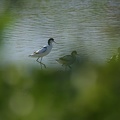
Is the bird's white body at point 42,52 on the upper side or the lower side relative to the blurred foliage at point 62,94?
lower

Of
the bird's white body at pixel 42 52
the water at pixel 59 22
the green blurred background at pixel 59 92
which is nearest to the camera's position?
the green blurred background at pixel 59 92

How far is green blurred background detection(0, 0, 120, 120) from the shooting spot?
3.69 feet

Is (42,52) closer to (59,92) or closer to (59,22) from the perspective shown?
(59,22)

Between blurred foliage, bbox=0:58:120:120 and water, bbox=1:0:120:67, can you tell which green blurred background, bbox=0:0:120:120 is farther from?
water, bbox=1:0:120:67

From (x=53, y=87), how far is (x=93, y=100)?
0.29 feet

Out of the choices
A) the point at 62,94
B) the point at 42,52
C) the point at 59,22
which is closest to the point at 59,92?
the point at 62,94

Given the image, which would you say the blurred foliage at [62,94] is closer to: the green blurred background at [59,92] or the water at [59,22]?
the green blurred background at [59,92]

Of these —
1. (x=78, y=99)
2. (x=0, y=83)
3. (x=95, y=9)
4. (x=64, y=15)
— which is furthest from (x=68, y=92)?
(x=95, y=9)

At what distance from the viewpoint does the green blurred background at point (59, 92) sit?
1124 mm

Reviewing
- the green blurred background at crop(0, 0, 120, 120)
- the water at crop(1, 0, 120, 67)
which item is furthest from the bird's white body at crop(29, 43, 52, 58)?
the green blurred background at crop(0, 0, 120, 120)

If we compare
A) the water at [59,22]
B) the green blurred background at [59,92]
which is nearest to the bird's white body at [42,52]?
the water at [59,22]

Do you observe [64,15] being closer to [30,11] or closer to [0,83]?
[30,11]

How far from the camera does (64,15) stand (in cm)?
1653

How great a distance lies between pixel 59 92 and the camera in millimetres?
1149
